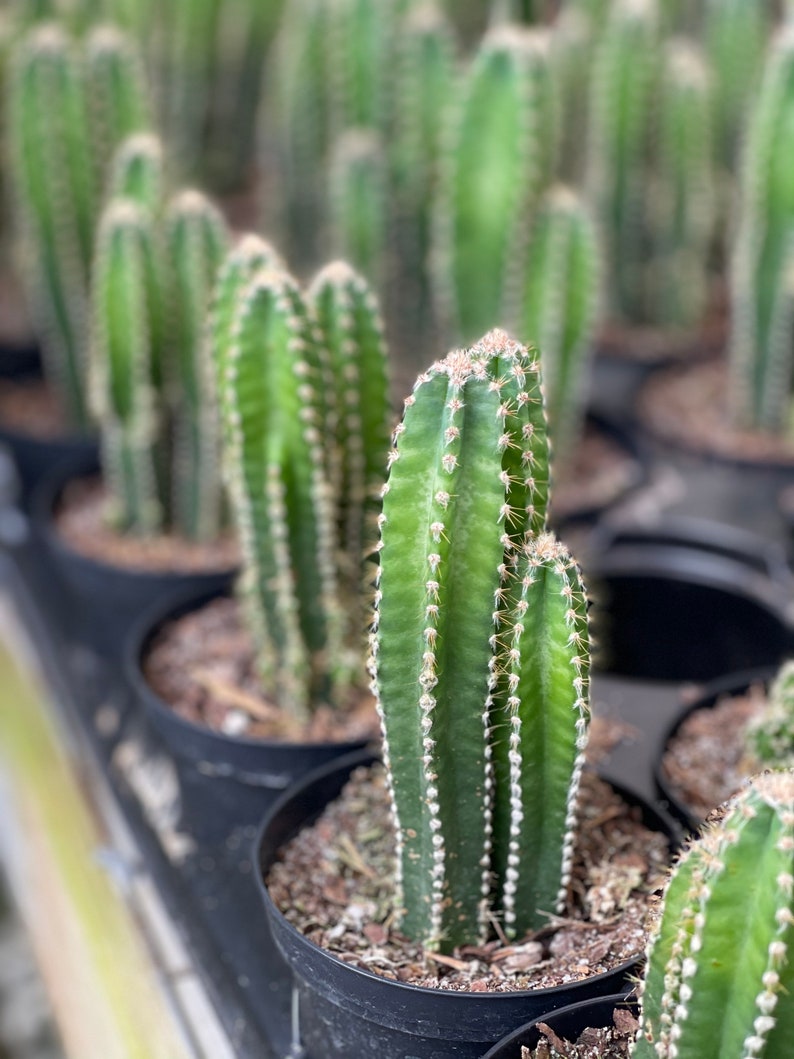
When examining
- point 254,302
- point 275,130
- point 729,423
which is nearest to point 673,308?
point 729,423

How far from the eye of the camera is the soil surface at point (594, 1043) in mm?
1112

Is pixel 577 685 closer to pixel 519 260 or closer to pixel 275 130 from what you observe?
pixel 519 260

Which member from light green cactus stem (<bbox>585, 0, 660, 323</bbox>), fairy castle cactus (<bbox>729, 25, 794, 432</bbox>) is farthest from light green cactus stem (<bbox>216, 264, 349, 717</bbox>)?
light green cactus stem (<bbox>585, 0, 660, 323</bbox>)

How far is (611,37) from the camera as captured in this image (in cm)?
302

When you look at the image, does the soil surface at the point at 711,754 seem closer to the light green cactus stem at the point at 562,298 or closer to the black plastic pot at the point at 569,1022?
the black plastic pot at the point at 569,1022

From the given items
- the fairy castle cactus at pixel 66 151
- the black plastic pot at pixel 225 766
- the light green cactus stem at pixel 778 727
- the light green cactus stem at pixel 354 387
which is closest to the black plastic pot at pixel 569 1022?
the light green cactus stem at pixel 778 727

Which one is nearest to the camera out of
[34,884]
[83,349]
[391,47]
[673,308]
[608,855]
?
[608,855]

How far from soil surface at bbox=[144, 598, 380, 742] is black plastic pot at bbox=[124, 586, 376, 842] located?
43 mm

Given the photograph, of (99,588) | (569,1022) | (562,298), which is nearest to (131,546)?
(99,588)

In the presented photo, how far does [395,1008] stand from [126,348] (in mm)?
1371

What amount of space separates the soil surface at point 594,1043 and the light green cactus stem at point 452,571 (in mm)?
201

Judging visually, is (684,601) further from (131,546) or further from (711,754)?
(131,546)

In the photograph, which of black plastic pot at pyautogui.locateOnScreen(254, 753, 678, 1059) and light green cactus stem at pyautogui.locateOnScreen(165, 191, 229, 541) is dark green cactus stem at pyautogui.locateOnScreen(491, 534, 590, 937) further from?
light green cactus stem at pyautogui.locateOnScreen(165, 191, 229, 541)

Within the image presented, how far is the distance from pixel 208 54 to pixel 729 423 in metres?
2.07
